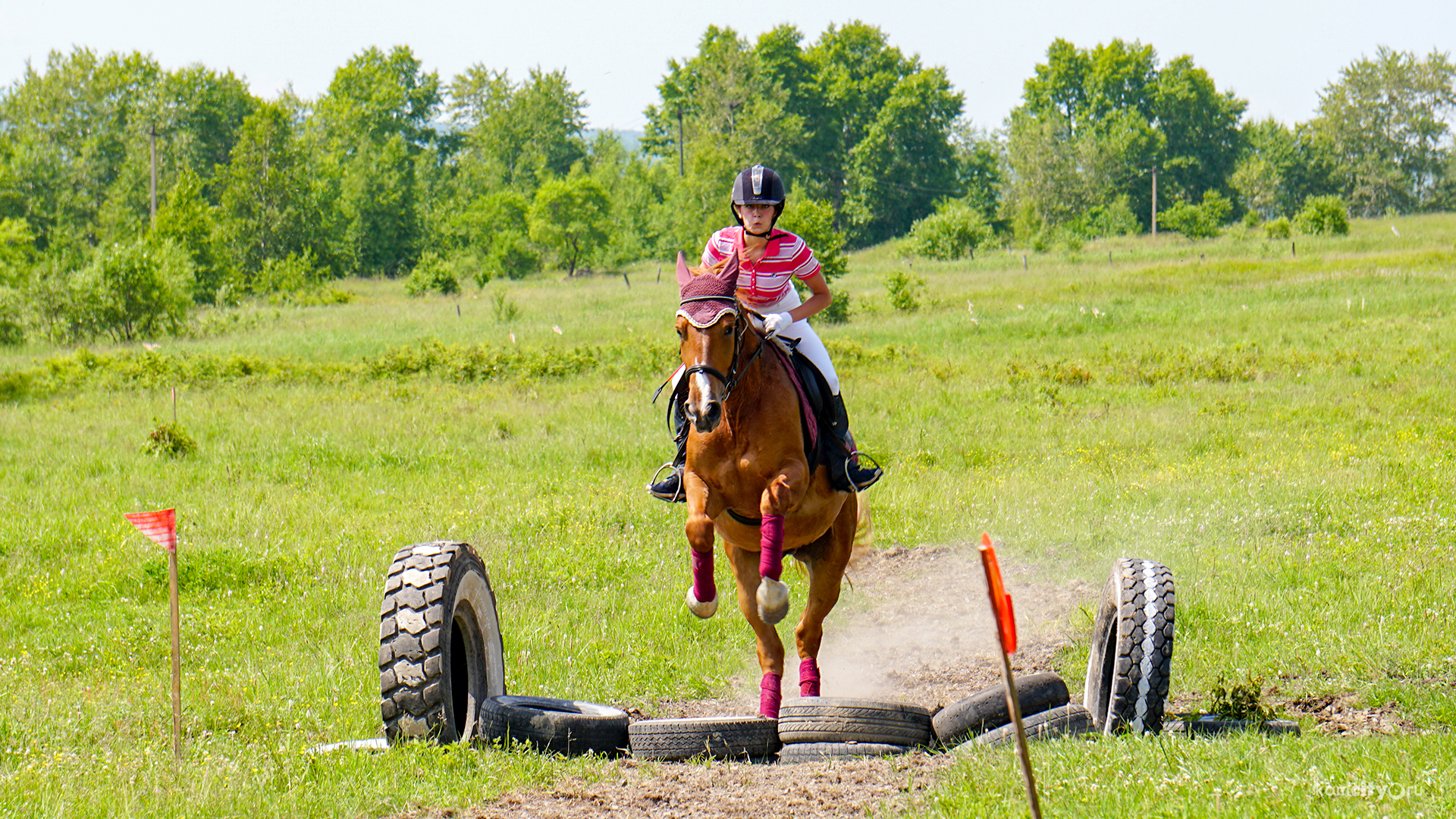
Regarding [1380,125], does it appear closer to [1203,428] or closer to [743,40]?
[743,40]

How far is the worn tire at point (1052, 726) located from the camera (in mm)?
5699

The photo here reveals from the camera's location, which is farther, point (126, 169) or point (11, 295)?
point (126, 169)

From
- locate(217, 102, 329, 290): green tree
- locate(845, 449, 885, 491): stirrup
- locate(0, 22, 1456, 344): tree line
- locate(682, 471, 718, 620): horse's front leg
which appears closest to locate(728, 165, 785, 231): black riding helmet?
locate(845, 449, 885, 491): stirrup

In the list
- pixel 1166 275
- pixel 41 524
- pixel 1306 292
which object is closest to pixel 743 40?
pixel 1166 275

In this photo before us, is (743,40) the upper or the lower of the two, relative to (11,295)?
upper

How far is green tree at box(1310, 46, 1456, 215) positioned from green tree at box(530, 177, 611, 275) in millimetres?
72495

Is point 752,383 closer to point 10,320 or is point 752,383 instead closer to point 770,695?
point 770,695

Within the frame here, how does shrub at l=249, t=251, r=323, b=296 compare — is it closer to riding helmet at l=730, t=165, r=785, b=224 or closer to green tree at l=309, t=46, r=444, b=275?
green tree at l=309, t=46, r=444, b=275

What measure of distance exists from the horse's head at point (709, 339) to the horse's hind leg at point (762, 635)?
1734mm

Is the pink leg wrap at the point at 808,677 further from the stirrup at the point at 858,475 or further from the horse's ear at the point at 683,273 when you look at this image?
the horse's ear at the point at 683,273

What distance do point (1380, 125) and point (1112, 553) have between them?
114624 millimetres

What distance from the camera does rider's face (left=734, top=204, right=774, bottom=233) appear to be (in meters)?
6.90

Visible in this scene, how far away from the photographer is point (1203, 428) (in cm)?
1739

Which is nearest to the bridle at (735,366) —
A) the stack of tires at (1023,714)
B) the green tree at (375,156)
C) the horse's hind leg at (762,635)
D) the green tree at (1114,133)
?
the horse's hind leg at (762,635)
